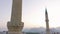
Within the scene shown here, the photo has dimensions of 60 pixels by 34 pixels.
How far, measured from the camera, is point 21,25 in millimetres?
1779

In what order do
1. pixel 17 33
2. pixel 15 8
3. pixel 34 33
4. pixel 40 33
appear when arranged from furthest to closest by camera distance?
pixel 40 33, pixel 34 33, pixel 15 8, pixel 17 33

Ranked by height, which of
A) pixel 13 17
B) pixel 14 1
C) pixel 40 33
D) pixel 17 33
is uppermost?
pixel 14 1

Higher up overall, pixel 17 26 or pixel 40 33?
pixel 17 26

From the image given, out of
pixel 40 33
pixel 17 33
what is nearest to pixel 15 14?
pixel 17 33

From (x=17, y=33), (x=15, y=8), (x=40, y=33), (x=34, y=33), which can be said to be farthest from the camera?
(x=40, y=33)

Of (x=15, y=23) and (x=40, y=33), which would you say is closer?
(x=15, y=23)

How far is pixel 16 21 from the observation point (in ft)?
5.89

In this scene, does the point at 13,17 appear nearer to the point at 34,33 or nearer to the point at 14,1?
the point at 14,1

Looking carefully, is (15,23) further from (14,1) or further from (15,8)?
(14,1)

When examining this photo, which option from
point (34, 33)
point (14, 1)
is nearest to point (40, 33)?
point (34, 33)

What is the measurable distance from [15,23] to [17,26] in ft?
0.21

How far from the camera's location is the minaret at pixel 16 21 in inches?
68.9

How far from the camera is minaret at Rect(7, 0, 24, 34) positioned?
1.75m

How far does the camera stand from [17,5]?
73.8 inches
